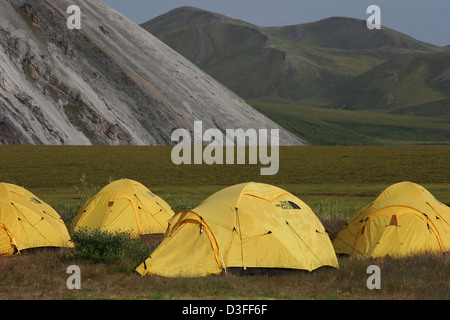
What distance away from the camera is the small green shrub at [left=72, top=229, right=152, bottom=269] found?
17562mm

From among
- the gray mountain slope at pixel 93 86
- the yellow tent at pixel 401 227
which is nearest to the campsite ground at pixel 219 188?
the yellow tent at pixel 401 227

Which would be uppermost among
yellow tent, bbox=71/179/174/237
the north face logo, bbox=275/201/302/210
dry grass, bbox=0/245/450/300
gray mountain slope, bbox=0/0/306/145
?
gray mountain slope, bbox=0/0/306/145

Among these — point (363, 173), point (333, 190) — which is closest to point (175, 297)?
point (333, 190)

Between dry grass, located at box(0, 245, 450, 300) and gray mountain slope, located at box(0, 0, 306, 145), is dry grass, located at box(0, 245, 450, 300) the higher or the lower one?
the lower one

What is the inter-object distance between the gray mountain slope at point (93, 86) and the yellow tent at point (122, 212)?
5959 cm

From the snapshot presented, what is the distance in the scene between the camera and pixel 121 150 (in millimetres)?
75312

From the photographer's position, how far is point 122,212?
24047 mm

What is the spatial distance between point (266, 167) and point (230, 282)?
157ft

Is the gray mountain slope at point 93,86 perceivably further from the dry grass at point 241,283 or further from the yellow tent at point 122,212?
the dry grass at point 241,283

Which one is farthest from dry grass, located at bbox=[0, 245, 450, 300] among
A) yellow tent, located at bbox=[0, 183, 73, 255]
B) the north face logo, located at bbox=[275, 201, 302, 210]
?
the north face logo, located at bbox=[275, 201, 302, 210]

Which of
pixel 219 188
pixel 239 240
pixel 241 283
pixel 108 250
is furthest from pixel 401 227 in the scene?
pixel 219 188

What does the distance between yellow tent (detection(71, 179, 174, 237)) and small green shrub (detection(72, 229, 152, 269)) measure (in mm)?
5118

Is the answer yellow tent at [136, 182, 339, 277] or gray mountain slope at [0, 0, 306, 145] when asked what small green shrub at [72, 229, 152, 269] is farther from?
gray mountain slope at [0, 0, 306, 145]
